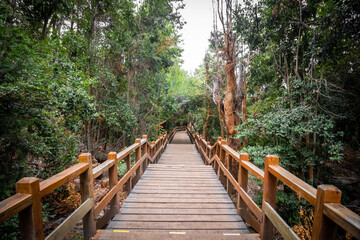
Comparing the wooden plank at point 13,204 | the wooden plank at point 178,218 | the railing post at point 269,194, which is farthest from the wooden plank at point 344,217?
the wooden plank at point 13,204

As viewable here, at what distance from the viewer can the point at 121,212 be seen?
2.80m

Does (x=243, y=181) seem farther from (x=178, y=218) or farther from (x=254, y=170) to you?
(x=178, y=218)

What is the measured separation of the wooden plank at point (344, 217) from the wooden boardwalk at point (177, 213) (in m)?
1.33

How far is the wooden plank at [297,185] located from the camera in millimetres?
1417

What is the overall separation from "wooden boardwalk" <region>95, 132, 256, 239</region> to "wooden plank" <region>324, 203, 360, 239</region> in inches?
52.3

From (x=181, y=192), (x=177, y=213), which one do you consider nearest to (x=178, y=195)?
(x=181, y=192)

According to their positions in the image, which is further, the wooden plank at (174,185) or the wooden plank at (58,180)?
Answer: the wooden plank at (174,185)

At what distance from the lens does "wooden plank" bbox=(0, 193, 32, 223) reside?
3.49 ft

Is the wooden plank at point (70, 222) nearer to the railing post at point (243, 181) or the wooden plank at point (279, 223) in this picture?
the wooden plank at point (279, 223)

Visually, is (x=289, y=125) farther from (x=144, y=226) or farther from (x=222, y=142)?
(x=144, y=226)

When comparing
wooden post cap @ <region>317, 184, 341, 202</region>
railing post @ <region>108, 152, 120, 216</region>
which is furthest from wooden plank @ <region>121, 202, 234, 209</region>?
wooden post cap @ <region>317, 184, 341, 202</region>

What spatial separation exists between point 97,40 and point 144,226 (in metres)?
8.05

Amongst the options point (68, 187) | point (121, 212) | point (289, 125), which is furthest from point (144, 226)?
point (68, 187)

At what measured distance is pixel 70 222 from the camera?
1694 millimetres
